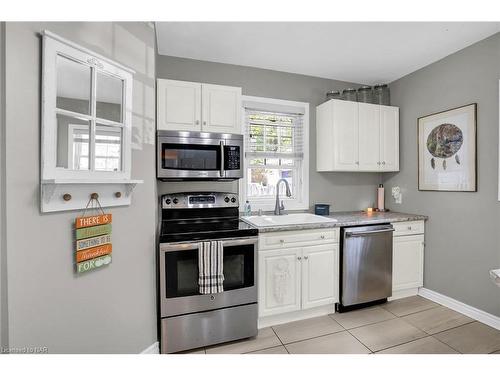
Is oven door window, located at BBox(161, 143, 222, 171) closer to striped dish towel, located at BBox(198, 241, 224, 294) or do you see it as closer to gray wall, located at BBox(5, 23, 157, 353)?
gray wall, located at BBox(5, 23, 157, 353)

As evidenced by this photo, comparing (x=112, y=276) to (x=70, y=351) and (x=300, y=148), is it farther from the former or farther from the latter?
(x=300, y=148)

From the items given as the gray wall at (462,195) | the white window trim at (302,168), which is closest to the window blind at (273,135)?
the white window trim at (302,168)

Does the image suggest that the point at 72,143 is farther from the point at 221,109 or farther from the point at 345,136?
the point at 345,136

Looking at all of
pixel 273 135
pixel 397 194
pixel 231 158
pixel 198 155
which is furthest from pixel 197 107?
pixel 397 194

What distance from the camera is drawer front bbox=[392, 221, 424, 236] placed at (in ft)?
8.32

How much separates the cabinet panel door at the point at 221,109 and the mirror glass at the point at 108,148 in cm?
80

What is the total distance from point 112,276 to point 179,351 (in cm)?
78

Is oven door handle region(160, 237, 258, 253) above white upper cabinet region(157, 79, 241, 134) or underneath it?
underneath

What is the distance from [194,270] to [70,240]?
0.83m

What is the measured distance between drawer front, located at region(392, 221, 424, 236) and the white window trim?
954 mm

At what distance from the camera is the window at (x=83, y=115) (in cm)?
121

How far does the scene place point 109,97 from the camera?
4.86ft

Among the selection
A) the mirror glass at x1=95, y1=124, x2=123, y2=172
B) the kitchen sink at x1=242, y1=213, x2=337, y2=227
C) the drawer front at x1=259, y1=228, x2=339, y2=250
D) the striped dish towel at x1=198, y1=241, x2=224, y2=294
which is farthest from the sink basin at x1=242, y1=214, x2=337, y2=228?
the mirror glass at x1=95, y1=124, x2=123, y2=172

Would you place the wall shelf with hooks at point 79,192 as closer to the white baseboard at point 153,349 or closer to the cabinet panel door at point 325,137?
the white baseboard at point 153,349
